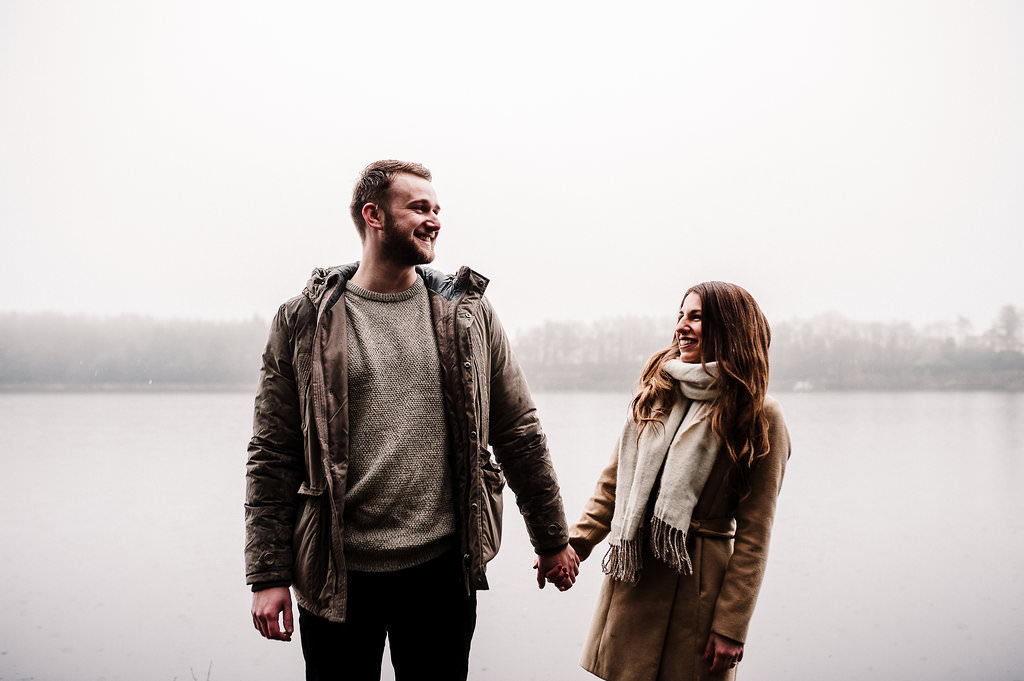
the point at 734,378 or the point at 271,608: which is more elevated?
the point at 734,378

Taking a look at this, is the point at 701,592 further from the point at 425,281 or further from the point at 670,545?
the point at 425,281

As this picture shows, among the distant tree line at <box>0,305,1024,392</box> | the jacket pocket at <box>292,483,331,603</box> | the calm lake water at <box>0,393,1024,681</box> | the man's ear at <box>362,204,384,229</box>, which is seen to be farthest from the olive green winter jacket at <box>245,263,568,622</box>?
the distant tree line at <box>0,305,1024,392</box>

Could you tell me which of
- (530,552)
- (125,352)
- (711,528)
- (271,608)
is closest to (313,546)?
(271,608)

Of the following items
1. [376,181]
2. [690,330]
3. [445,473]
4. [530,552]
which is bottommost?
[530,552]

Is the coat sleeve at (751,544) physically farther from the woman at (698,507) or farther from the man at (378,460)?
the man at (378,460)

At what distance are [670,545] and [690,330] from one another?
43cm

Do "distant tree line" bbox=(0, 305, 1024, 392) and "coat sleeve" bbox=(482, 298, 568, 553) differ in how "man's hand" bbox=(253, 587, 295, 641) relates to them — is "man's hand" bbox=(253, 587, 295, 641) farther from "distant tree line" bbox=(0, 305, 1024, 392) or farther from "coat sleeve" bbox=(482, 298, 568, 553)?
"distant tree line" bbox=(0, 305, 1024, 392)

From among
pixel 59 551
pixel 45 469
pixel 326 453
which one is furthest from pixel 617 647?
pixel 45 469

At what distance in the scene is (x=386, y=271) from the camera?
1319 mm

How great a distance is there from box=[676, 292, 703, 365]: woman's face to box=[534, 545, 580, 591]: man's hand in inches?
18.6

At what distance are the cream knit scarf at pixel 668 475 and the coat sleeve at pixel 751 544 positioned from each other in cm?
8

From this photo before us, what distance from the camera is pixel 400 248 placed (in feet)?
4.22

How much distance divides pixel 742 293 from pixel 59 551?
303cm

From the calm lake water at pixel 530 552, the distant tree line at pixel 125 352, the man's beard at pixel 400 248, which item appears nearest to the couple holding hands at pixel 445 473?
the man's beard at pixel 400 248
